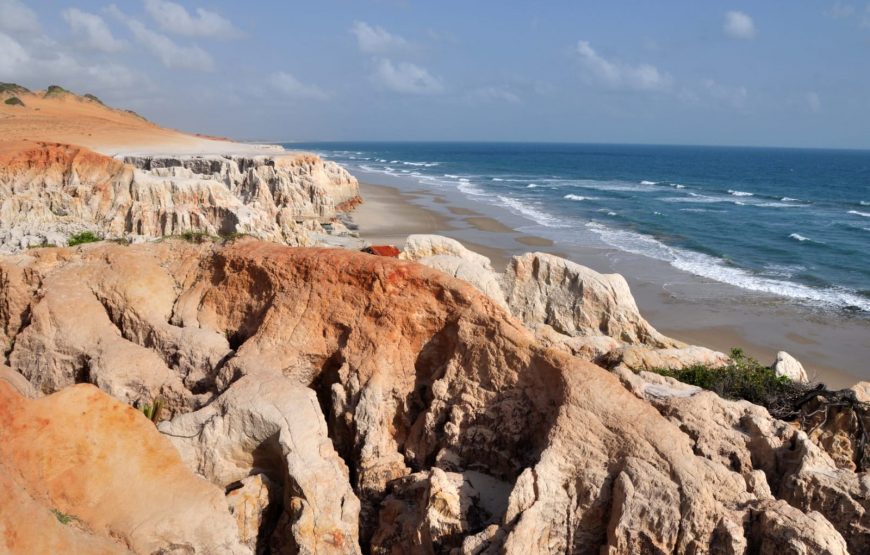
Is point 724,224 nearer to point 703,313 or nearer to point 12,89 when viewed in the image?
point 703,313

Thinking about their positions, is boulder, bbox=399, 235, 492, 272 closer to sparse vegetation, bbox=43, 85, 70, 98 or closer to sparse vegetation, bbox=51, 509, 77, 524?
sparse vegetation, bbox=51, 509, 77, 524

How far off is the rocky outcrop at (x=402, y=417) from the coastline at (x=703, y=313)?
9.88 meters

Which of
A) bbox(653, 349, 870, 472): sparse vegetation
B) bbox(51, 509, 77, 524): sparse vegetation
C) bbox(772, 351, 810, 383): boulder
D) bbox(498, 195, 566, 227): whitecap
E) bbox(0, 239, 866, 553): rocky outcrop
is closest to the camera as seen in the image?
bbox(51, 509, 77, 524): sparse vegetation

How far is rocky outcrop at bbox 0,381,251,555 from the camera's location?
7309 millimetres

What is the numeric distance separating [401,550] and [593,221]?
46380 mm

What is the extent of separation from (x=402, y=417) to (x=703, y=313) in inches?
869

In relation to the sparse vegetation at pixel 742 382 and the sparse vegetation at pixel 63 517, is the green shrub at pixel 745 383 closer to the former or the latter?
the sparse vegetation at pixel 742 382

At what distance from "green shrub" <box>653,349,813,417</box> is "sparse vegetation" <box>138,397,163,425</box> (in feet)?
26.9

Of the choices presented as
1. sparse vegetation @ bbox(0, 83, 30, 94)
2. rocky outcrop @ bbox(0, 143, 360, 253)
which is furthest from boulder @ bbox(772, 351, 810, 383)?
sparse vegetation @ bbox(0, 83, 30, 94)

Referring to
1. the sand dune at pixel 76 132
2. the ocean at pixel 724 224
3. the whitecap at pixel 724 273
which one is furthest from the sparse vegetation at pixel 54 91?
the whitecap at pixel 724 273

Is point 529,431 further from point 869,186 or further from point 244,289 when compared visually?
point 869,186

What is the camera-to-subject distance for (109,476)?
7.68 metres

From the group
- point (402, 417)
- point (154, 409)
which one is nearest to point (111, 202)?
point (154, 409)

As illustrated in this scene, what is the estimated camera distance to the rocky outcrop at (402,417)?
723cm
